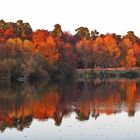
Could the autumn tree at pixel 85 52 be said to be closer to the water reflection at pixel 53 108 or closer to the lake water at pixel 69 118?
the water reflection at pixel 53 108

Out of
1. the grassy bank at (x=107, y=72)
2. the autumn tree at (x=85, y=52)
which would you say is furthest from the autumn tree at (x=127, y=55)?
the autumn tree at (x=85, y=52)

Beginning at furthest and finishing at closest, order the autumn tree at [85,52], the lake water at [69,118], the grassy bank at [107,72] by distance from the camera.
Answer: the autumn tree at [85,52], the grassy bank at [107,72], the lake water at [69,118]

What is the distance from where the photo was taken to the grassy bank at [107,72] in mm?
97000

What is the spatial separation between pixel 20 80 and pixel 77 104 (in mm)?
36963

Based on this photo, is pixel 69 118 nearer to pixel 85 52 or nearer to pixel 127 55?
pixel 85 52

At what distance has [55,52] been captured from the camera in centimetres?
9012

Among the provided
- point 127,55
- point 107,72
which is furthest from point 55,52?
point 127,55

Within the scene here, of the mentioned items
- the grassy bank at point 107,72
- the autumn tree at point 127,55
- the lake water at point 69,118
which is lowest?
the lake water at point 69,118

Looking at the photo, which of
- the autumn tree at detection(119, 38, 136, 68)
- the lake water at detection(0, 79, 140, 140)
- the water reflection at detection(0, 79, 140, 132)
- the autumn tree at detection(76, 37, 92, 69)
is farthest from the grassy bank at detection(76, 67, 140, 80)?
the lake water at detection(0, 79, 140, 140)

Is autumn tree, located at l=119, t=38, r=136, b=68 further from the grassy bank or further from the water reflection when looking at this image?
the water reflection

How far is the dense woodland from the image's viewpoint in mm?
78188

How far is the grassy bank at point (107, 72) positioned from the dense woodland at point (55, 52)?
7.55 feet

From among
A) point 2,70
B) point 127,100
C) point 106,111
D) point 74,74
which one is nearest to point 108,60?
point 74,74

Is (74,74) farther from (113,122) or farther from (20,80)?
(113,122)
